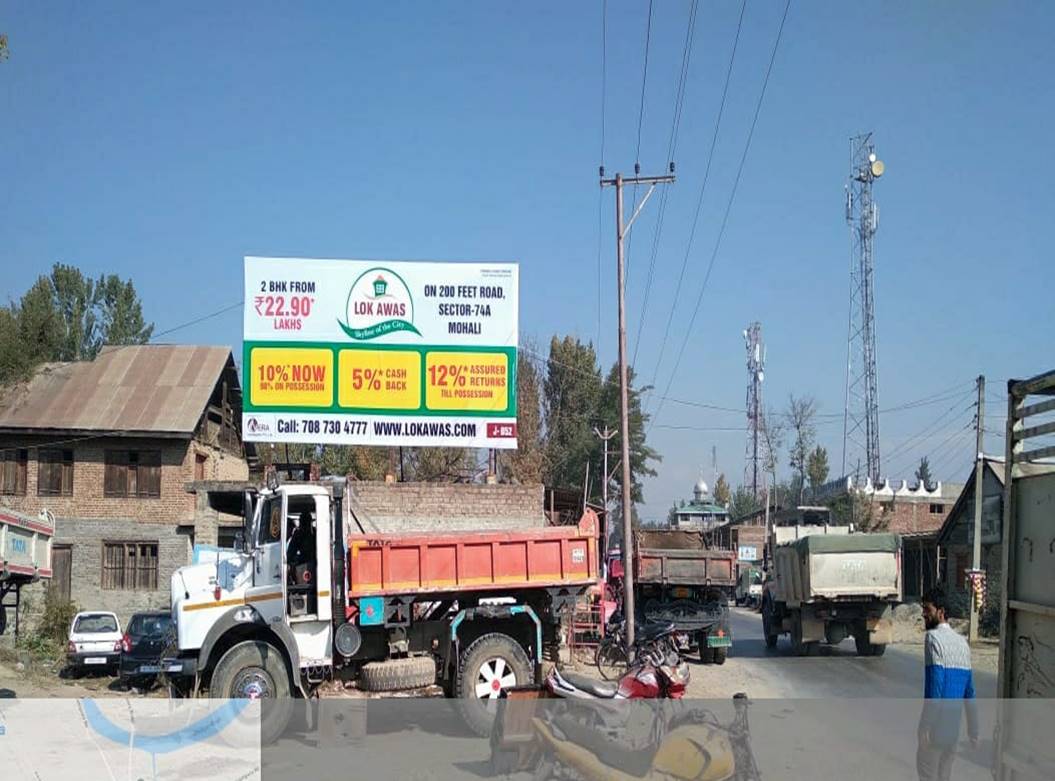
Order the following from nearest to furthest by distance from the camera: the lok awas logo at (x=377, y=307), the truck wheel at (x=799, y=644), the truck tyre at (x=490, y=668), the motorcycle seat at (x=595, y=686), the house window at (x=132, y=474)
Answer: the motorcycle seat at (x=595, y=686)
the truck tyre at (x=490, y=668)
the lok awas logo at (x=377, y=307)
the truck wheel at (x=799, y=644)
the house window at (x=132, y=474)

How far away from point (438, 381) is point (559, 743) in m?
14.0

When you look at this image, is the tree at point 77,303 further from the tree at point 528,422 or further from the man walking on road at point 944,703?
the man walking on road at point 944,703

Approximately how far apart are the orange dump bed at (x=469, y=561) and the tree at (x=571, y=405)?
174ft

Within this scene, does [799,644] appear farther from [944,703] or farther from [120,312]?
[120,312]

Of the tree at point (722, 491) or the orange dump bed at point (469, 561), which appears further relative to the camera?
the tree at point (722, 491)

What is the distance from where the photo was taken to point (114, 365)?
113 ft

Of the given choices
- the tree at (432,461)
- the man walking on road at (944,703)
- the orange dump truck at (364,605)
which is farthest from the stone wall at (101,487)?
the man walking on road at (944,703)

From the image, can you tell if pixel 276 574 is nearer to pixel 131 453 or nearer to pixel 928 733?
pixel 928 733

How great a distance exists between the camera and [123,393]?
33156mm

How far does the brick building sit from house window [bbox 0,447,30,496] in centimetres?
3

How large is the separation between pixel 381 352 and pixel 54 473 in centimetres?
1559

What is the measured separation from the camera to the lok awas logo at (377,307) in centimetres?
2188

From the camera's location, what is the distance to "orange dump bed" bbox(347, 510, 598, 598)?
13.3m

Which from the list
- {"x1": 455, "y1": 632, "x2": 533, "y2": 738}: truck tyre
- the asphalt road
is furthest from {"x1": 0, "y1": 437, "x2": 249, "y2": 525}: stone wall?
{"x1": 455, "y1": 632, "x2": 533, "y2": 738}: truck tyre
